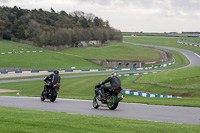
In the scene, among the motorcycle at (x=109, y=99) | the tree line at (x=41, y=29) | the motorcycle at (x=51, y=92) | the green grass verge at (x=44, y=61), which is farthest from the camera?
the tree line at (x=41, y=29)

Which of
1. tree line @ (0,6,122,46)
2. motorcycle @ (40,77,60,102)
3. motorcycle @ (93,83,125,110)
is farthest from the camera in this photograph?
tree line @ (0,6,122,46)

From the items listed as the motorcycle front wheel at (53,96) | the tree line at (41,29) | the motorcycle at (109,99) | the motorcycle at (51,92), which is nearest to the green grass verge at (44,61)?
the tree line at (41,29)

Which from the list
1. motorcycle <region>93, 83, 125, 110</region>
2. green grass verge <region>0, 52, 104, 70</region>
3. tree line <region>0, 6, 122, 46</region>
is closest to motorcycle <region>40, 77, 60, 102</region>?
motorcycle <region>93, 83, 125, 110</region>

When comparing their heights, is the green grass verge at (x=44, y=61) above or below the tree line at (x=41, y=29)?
below

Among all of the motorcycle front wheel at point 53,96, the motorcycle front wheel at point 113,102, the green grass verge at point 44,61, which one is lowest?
the green grass verge at point 44,61

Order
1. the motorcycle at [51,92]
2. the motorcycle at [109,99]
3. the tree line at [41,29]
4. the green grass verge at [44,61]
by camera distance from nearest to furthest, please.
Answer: the motorcycle at [109,99] < the motorcycle at [51,92] < the green grass verge at [44,61] < the tree line at [41,29]

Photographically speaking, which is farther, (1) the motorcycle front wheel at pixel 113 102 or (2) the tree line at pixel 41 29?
(2) the tree line at pixel 41 29

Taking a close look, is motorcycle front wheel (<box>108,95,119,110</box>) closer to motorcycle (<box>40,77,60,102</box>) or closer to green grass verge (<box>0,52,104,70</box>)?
motorcycle (<box>40,77,60,102</box>)

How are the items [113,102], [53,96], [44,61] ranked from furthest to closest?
1. [44,61]
2. [53,96]
3. [113,102]

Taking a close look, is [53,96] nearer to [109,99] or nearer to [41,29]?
[109,99]

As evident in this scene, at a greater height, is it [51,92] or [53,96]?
[51,92]

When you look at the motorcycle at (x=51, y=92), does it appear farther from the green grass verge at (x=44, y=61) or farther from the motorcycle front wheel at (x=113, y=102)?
the green grass verge at (x=44, y=61)

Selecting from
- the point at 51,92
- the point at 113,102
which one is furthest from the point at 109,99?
the point at 51,92

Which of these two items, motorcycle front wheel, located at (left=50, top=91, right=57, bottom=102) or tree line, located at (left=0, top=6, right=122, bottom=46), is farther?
tree line, located at (left=0, top=6, right=122, bottom=46)
